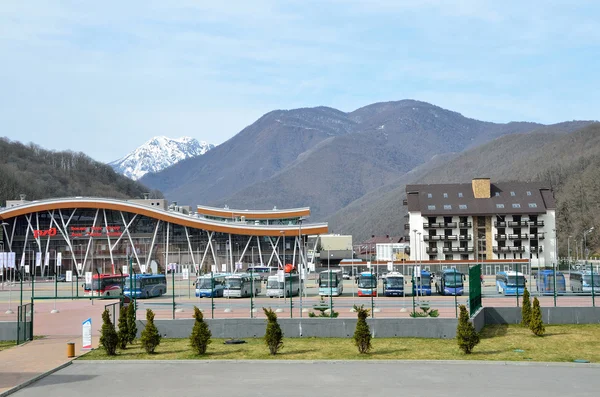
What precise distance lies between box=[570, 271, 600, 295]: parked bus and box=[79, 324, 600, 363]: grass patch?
694 inches

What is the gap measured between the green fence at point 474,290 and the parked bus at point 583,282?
50.3ft

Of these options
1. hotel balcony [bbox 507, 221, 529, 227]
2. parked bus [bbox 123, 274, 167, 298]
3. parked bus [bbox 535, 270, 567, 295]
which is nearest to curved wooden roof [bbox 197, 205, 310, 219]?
hotel balcony [bbox 507, 221, 529, 227]

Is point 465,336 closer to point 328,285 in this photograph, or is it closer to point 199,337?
point 199,337

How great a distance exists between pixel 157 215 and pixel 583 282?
238 ft

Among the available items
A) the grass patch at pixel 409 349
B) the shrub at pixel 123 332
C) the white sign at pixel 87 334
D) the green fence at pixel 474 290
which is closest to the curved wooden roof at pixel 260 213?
the green fence at pixel 474 290

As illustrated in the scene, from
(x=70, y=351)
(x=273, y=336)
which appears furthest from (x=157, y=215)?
(x=273, y=336)

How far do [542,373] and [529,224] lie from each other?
303ft

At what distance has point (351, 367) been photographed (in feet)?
94.2

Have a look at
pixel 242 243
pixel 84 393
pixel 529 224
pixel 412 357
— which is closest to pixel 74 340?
pixel 84 393

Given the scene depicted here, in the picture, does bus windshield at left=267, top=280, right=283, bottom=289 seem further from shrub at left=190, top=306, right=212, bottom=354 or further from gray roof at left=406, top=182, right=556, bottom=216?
gray roof at left=406, top=182, right=556, bottom=216

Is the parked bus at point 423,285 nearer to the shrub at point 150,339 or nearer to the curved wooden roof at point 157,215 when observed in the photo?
the shrub at point 150,339

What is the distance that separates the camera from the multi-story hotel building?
11612 centimetres

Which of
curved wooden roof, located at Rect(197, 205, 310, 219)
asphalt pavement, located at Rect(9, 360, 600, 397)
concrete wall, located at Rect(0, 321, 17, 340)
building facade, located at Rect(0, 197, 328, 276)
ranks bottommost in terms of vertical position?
asphalt pavement, located at Rect(9, 360, 600, 397)

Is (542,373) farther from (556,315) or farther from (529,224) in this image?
(529,224)
